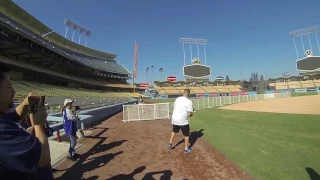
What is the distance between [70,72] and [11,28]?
24.5m

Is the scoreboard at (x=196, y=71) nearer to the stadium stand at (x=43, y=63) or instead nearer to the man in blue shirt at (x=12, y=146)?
the stadium stand at (x=43, y=63)

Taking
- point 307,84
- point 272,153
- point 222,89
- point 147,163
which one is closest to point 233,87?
point 222,89

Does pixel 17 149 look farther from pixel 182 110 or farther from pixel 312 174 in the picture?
pixel 182 110

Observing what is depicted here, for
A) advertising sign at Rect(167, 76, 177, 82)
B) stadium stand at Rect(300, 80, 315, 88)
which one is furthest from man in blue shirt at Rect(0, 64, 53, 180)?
stadium stand at Rect(300, 80, 315, 88)

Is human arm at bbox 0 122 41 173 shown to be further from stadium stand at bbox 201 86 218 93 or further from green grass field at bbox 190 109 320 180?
stadium stand at bbox 201 86 218 93

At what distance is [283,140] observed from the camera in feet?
27.1

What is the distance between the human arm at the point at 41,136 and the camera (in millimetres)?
1798

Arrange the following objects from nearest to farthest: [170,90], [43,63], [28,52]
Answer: [28,52], [43,63], [170,90]

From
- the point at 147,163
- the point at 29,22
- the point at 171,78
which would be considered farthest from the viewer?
the point at 171,78

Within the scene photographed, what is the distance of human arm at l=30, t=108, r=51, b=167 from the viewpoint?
1.80 metres

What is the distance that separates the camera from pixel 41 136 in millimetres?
1910

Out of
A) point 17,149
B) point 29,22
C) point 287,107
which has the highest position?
point 29,22

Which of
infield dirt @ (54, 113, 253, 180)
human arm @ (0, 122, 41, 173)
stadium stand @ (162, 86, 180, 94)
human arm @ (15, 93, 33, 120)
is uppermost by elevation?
stadium stand @ (162, 86, 180, 94)

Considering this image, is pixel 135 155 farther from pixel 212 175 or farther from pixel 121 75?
pixel 121 75
